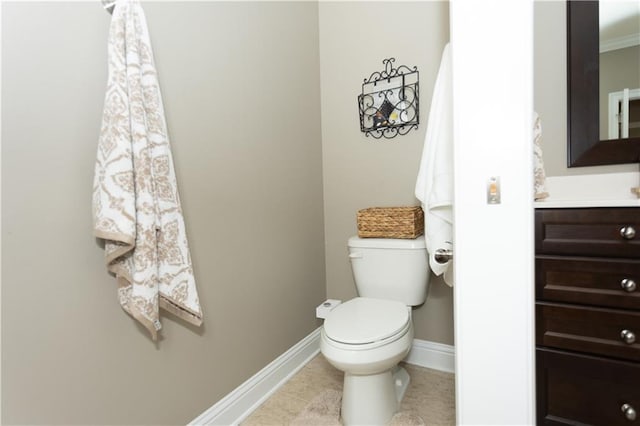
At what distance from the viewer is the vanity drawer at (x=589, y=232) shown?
92 centimetres

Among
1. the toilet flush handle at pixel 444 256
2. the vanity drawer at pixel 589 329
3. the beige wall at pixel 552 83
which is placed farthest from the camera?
the beige wall at pixel 552 83

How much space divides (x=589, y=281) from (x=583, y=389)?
339mm

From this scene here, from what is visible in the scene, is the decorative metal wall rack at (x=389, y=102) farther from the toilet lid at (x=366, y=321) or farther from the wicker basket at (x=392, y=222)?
the toilet lid at (x=366, y=321)

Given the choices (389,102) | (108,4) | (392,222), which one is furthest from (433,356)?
(108,4)

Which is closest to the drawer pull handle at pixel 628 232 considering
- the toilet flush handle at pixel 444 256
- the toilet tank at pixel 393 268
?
the toilet flush handle at pixel 444 256

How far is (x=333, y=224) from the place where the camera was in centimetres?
203

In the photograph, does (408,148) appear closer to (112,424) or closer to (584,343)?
(584,343)

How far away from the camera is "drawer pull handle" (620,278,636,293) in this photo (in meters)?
0.92

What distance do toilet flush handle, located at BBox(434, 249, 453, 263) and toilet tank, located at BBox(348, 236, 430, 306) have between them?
0.34m

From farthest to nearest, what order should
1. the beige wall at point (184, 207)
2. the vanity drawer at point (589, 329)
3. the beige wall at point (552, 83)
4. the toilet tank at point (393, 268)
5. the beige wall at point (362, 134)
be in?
the beige wall at point (362, 134) < the toilet tank at point (393, 268) < the beige wall at point (552, 83) < the vanity drawer at point (589, 329) < the beige wall at point (184, 207)

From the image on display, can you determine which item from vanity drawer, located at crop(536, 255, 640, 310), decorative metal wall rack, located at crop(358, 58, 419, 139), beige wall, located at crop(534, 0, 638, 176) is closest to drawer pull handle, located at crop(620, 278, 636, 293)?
vanity drawer, located at crop(536, 255, 640, 310)

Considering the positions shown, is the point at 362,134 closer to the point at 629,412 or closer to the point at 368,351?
the point at 368,351

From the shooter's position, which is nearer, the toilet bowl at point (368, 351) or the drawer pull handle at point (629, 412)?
the drawer pull handle at point (629, 412)

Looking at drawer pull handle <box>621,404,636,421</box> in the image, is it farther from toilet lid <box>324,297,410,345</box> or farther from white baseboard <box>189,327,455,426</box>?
white baseboard <box>189,327,455,426</box>
